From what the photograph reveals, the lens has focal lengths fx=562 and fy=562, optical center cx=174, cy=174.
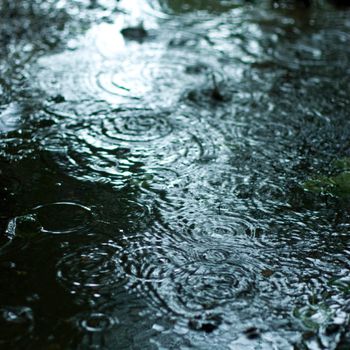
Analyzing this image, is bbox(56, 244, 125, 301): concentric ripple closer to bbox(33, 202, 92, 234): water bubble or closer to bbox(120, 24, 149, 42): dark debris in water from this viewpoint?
bbox(33, 202, 92, 234): water bubble

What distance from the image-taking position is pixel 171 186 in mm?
3139

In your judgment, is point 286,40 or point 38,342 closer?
point 38,342

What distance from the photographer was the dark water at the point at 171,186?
2.26 m

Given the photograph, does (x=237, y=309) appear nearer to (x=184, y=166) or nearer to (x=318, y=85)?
(x=184, y=166)

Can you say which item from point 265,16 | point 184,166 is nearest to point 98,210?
point 184,166

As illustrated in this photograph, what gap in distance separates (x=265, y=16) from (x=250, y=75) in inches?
66.8

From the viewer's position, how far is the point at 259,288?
7.90 feet

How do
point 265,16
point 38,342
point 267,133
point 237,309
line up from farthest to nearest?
point 265,16
point 267,133
point 237,309
point 38,342

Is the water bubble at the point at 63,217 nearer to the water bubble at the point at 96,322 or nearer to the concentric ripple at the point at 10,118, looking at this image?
the water bubble at the point at 96,322

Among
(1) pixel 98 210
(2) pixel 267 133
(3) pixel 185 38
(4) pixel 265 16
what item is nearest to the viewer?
(1) pixel 98 210

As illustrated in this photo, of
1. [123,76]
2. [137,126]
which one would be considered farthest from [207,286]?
[123,76]

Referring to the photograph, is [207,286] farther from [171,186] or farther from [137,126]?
[137,126]

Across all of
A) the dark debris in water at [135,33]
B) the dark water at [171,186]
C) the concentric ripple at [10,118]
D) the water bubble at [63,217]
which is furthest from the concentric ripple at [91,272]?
the dark debris in water at [135,33]

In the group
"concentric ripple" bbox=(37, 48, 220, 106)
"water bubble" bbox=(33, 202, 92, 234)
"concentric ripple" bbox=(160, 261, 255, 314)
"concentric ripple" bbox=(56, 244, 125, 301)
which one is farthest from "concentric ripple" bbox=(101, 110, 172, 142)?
"concentric ripple" bbox=(160, 261, 255, 314)
